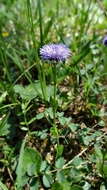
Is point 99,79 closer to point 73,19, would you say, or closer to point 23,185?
point 23,185

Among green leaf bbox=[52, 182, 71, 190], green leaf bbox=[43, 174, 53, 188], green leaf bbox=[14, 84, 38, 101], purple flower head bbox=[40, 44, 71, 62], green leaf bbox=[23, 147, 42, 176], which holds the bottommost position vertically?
green leaf bbox=[52, 182, 71, 190]

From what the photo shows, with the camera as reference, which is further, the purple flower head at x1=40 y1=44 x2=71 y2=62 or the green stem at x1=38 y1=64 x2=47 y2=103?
the green stem at x1=38 y1=64 x2=47 y2=103

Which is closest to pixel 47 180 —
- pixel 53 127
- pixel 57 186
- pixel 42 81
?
pixel 57 186

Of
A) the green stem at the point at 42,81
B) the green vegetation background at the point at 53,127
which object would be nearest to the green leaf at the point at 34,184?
the green vegetation background at the point at 53,127

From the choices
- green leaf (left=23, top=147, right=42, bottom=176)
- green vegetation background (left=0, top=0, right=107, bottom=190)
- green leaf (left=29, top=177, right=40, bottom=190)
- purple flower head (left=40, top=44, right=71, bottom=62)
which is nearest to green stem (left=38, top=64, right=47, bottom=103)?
green vegetation background (left=0, top=0, right=107, bottom=190)

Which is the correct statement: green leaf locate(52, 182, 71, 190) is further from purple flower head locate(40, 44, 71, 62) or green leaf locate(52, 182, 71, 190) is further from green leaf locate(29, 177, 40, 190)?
purple flower head locate(40, 44, 71, 62)

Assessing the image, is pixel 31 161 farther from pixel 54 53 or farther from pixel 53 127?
pixel 54 53

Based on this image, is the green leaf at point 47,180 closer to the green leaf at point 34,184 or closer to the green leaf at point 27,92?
the green leaf at point 34,184

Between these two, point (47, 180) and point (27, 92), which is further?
point (27, 92)

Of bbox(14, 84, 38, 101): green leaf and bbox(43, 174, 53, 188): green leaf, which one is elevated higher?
bbox(14, 84, 38, 101): green leaf
